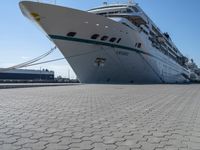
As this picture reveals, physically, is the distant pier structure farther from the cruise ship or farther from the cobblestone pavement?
the cobblestone pavement

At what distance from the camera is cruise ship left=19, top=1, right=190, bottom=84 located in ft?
67.2

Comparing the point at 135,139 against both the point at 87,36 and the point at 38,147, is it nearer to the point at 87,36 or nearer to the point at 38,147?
the point at 38,147

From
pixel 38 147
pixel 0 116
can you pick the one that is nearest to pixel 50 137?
pixel 38 147

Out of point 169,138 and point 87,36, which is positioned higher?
point 87,36

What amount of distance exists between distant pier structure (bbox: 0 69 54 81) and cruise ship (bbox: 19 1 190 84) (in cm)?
2657

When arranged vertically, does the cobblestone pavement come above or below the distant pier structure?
below

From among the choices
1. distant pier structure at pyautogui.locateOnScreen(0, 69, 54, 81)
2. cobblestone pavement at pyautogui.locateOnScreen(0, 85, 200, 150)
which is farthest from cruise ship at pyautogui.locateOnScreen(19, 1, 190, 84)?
distant pier structure at pyautogui.locateOnScreen(0, 69, 54, 81)

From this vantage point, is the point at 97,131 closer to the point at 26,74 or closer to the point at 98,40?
the point at 98,40

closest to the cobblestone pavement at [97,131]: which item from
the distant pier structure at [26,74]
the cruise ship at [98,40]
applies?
the cruise ship at [98,40]

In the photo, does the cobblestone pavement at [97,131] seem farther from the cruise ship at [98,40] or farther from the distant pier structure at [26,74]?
the distant pier structure at [26,74]

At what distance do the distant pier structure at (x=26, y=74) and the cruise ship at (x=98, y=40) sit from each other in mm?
26572

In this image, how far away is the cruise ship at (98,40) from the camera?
67.2 feet

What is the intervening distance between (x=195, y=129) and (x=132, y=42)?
21194mm

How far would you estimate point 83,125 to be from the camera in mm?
5145
